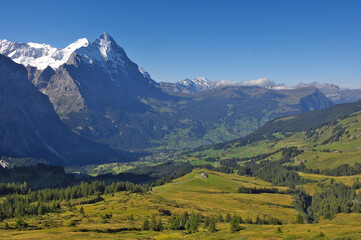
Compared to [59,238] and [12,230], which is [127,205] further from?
[59,238]

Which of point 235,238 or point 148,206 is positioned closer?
point 235,238

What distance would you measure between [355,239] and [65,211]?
13607 centimetres

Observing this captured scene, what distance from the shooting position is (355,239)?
68375 millimetres

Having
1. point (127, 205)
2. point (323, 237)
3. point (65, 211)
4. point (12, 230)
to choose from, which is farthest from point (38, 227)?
point (323, 237)

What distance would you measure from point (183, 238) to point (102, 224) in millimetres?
41042

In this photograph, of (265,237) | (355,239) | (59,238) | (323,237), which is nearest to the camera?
(355,239)

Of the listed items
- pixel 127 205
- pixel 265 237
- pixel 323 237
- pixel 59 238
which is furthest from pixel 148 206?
pixel 323 237

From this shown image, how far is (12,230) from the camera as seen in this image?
108 meters

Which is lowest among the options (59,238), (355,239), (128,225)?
(128,225)

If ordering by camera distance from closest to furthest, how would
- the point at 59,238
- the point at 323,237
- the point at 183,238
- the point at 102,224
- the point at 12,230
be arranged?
the point at 323,237 → the point at 59,238 → the point at 183,238 → the point at 12,230 → the point at 102,224

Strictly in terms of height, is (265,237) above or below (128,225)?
above

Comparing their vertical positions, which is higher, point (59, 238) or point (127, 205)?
point (59, 238)

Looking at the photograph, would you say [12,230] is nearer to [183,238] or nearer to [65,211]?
[65,211]

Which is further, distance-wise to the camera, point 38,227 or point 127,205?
point 127,205
